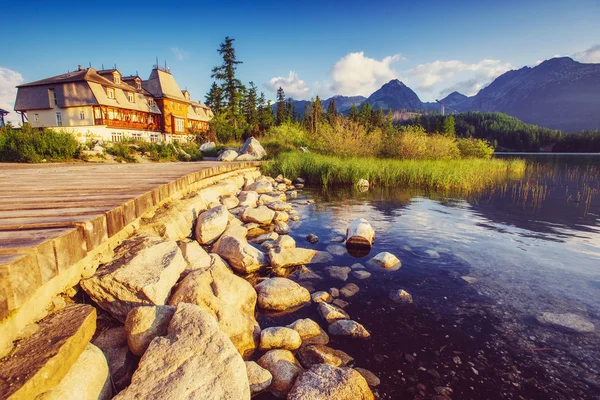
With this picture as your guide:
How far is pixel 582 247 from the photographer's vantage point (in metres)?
5.44

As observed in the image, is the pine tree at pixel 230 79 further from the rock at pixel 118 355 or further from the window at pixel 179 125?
the rock at pixel 118 355

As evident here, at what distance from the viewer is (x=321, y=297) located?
11.1 feet

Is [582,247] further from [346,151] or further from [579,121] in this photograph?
[579,121]

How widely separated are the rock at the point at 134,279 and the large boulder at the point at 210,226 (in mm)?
1633

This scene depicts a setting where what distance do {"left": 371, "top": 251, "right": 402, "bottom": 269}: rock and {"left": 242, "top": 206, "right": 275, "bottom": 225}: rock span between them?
2.78 meters

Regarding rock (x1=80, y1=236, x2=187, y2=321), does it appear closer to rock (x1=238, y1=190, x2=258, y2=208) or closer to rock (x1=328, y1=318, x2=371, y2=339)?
rock (x1=328, y1=318, x2=371, y2=339)

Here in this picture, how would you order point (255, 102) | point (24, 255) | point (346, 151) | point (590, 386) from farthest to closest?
point (255, 102) → point (346, 151) → point (590, 386) → point (24, 255)

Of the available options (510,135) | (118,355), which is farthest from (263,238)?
(510,135)

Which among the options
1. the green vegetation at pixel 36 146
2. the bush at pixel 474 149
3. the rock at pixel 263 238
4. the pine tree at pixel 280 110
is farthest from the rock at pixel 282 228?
the pine tree at pixel 280 110

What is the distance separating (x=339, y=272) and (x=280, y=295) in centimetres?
116

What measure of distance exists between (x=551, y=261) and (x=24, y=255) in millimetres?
6401

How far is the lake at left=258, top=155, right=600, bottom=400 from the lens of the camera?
2.32 meters

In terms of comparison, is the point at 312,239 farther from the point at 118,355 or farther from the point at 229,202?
the point at 118,355

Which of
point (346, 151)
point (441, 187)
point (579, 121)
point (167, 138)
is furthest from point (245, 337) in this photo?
point (579, 121)
